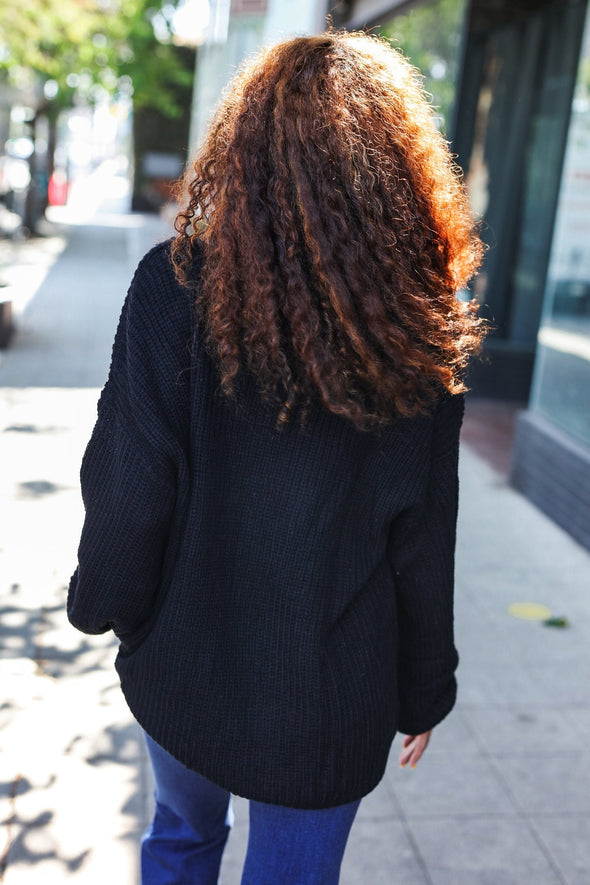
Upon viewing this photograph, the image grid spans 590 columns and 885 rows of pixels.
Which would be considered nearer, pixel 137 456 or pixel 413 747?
pixel 137 456

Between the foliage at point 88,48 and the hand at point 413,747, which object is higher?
the foliage at point 88,48

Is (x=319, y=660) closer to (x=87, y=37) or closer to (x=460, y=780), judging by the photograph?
(x=460, y=780)

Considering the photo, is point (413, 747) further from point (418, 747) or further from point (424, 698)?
point (424, 698)

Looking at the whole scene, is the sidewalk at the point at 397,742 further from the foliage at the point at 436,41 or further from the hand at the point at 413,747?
the foliage at the point at 436,41

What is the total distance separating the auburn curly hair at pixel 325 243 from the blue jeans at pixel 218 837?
0.67 m

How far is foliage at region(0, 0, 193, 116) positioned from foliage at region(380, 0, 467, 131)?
7277 millimetres

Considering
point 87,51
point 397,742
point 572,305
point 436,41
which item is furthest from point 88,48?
point 397,742

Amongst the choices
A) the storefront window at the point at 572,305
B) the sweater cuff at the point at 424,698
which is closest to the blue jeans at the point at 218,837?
the sweater cuff at the point at 424,698

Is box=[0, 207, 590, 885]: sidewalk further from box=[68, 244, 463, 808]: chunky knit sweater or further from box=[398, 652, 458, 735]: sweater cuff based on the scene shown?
box=[68, 244, 463, 808]: chunky knit sweater

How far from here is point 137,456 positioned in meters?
1.47

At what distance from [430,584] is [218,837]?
0.72 metres

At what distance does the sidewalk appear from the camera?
110 inches

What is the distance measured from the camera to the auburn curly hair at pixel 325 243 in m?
1.38

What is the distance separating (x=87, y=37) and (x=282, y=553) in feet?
60.0
